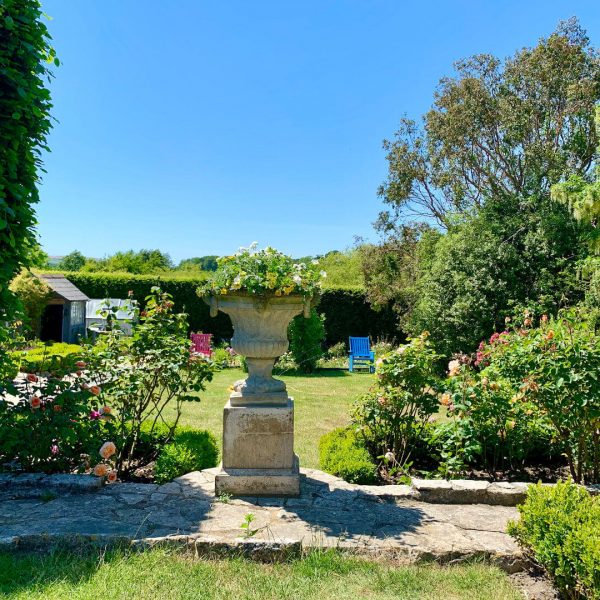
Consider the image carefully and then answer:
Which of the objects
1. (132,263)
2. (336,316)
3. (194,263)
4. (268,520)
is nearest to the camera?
(268,520)

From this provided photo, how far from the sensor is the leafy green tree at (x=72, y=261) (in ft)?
141

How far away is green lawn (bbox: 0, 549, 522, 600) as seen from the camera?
7.69ft

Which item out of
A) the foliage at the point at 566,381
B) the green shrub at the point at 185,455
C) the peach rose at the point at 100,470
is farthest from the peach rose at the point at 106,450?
the foliage at the point at 566,381

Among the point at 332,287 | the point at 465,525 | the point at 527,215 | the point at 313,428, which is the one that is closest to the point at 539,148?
the point at 527,215

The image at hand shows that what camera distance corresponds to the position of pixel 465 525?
3.21 metres

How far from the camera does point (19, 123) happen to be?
3.83 m

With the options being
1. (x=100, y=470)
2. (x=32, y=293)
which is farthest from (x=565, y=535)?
(x=32, y=293)

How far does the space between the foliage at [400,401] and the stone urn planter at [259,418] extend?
3.44 feet

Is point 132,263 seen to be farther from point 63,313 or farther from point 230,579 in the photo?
point 230,579

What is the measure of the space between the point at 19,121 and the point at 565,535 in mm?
4614

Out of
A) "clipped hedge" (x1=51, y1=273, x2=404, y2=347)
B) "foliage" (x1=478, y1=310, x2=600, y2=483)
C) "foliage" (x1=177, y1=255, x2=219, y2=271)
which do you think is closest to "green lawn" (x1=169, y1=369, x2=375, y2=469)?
"foliage" (x1=478, y1=310, x2=600, y2=483)

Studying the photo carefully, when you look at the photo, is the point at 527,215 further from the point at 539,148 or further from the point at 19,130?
the point at 19,130

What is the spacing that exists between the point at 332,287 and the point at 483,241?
6448 mm

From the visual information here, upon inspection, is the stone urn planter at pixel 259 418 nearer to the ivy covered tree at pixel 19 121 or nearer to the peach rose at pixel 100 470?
the peach rose at pixel 100 470
